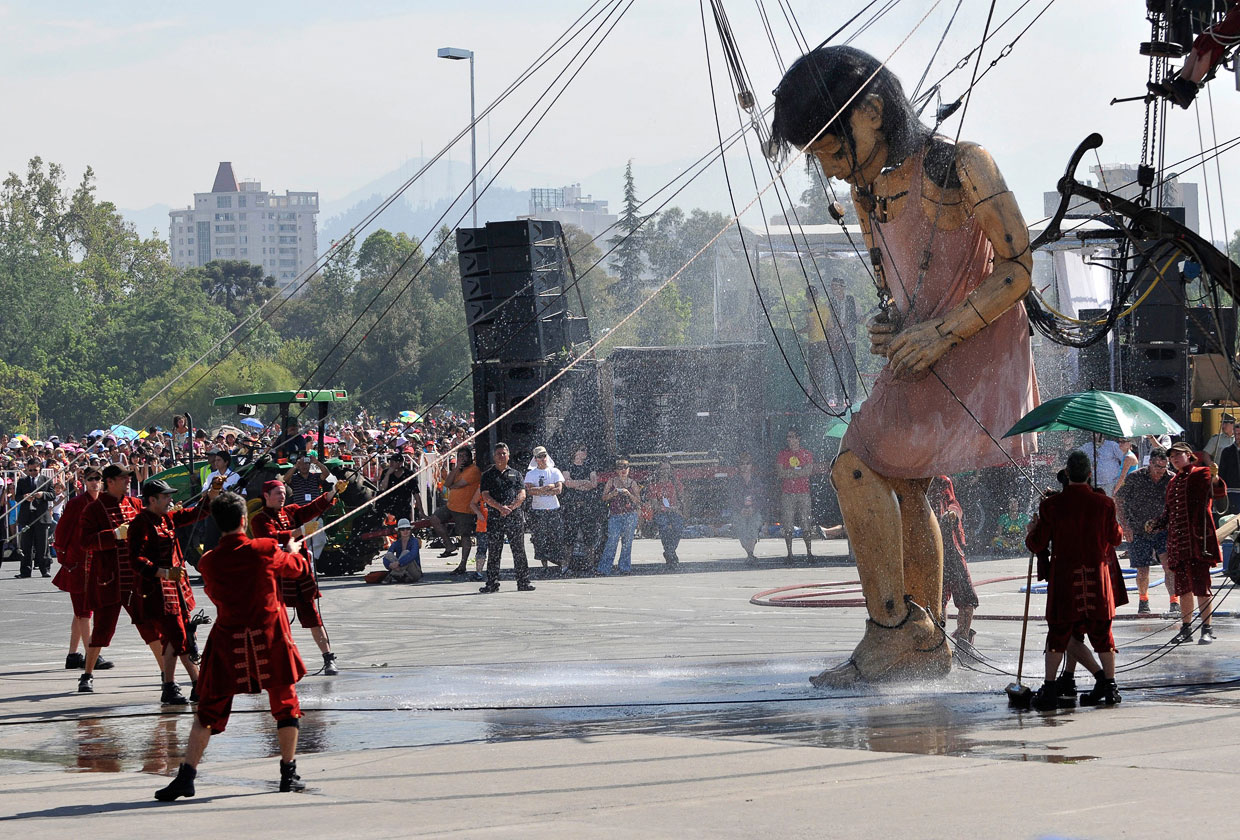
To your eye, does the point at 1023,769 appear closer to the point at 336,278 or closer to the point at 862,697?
the point at 862,697

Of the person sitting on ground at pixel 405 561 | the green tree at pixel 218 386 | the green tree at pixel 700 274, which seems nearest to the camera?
the person sitting on ground at pixel 405 561

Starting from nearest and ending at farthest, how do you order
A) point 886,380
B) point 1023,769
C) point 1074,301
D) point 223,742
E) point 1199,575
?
point 1023,769, point 223,742, point 886,380, point 1199,575, point 1074,301

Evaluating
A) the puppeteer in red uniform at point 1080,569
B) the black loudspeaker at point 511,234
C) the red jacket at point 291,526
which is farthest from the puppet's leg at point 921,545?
the black loudspeaker at point 511,234

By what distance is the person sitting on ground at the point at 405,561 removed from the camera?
20016 mm

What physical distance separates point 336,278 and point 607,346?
144 feet

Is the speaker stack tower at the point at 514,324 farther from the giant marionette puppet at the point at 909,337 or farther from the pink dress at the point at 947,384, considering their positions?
the pink dress at the point at 947,384

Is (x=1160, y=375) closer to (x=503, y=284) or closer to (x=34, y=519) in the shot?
(x=503, y=284)

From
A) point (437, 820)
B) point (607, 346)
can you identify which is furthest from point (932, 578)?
point (607, 346)

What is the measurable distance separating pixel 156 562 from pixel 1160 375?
1445 cm

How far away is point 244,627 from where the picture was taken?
7.21m

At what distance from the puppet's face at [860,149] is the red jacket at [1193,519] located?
14.8ft

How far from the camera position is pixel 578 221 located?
197250 millimetres

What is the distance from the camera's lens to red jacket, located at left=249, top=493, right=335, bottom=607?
9844mm

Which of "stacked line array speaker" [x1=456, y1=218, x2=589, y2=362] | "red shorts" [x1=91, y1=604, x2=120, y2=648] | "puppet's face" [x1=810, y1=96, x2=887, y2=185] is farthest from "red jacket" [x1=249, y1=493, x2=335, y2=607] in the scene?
Answer: "stacked line array speaker" [x1=456, y1=218, x2=589, y2=362]
